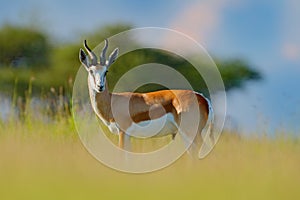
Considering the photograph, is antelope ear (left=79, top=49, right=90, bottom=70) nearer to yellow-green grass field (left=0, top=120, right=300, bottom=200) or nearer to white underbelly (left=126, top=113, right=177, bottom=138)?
white underbelly (left=126, top=113, right=177, bottom=138)

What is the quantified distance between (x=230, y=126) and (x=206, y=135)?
1.45 meters

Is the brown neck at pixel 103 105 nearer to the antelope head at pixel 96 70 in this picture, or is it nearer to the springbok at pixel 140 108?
the springbok at pixel 140 108

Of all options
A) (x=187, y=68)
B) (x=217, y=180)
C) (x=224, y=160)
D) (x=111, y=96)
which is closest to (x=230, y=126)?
(x=111, y=96)

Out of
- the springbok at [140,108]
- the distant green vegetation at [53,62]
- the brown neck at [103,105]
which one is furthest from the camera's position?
the distant green vegetation at [53,62]

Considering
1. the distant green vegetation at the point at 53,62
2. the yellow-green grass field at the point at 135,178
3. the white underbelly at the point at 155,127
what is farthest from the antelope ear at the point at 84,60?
the distant green vegetation at the point at 53,62

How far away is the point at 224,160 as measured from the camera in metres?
5.97

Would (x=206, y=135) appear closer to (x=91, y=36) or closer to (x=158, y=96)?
(x=158, y=96)

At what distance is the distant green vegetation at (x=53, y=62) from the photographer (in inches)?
773

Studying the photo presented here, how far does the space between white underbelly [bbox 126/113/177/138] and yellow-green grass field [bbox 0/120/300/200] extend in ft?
3.45

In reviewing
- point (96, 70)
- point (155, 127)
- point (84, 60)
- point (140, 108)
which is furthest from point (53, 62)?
point (96, 70)

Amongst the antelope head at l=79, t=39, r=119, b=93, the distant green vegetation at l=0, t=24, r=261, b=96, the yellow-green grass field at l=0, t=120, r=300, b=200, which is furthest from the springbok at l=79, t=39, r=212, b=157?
the distant green vegetation at l=0, t=24, r=261, b=96

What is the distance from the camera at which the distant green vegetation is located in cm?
1964

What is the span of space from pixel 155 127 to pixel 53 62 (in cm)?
1358

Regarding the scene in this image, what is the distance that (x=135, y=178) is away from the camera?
4781mm
